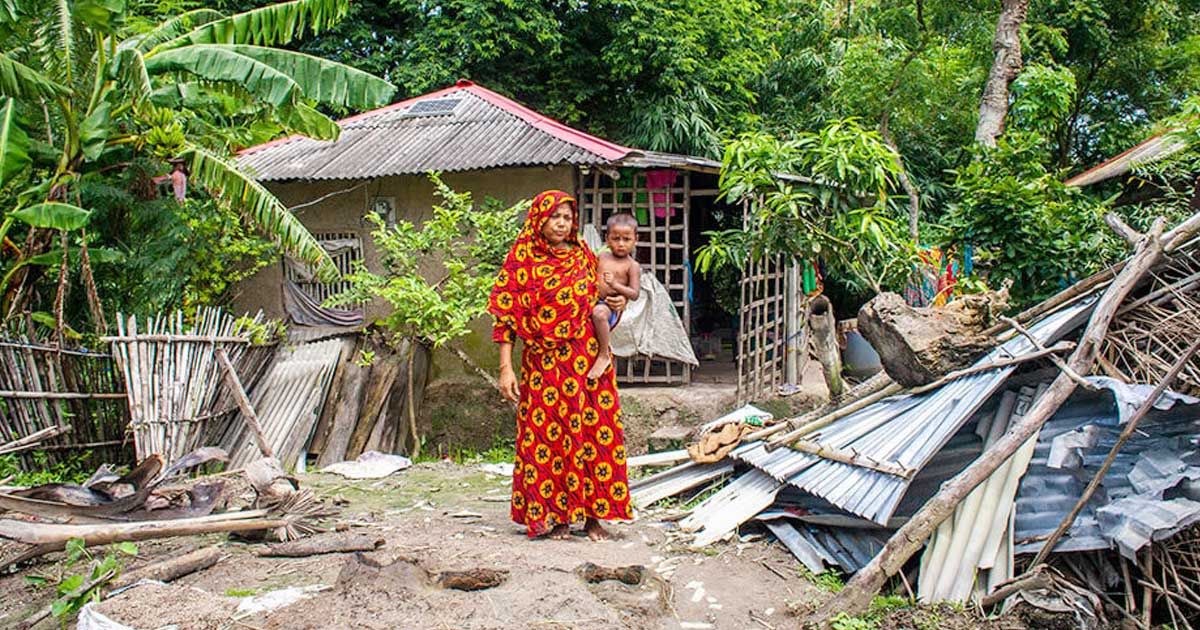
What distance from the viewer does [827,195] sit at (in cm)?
657

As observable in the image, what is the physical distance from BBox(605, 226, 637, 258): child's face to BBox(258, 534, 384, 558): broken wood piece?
2027mm

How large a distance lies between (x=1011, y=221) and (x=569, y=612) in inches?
253

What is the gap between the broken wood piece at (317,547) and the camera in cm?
463

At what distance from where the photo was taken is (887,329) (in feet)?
17.5

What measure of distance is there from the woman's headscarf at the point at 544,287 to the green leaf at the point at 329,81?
321 cm

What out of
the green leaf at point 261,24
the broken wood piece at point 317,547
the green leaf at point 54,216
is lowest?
the broken wood piece at point 317,547

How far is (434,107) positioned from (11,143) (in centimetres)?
534

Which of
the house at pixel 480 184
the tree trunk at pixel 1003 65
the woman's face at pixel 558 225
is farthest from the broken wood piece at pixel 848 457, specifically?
the tree trunk at pixel 1003 65

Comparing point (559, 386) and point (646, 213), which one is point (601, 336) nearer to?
point (559, 386)

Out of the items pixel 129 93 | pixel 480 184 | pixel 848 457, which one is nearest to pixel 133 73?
pixel 129 93

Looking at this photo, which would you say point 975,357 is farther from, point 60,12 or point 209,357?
point 60,12

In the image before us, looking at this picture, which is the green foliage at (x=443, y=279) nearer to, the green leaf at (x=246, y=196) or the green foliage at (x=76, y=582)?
the green leaf at (x=246, y=196)

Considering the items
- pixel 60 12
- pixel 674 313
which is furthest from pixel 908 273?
pixel 60 12

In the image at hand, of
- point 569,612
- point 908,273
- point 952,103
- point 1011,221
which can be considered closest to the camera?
point 569,612
